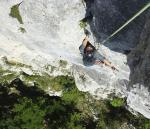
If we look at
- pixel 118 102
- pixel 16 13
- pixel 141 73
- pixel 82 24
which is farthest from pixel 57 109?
pixel 141 73

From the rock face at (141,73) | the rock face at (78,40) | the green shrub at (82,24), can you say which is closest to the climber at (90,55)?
the rock face at (78,40)

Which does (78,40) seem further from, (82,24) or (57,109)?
(57,109)

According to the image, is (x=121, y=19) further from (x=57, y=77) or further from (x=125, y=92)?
(x=57, y=77)

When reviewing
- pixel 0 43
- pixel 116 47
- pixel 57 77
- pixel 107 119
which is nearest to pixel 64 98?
pixel 57 77

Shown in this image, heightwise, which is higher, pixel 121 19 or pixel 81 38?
pixel 81 38

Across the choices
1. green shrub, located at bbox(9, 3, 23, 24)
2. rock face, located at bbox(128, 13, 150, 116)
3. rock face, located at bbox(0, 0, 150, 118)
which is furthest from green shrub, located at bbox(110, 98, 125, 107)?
green shrub, located at bbox(9, 3, 23, 24)

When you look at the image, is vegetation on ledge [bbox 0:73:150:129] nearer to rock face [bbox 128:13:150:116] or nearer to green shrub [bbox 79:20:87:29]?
rock face [bbox 128:13:150:116]
